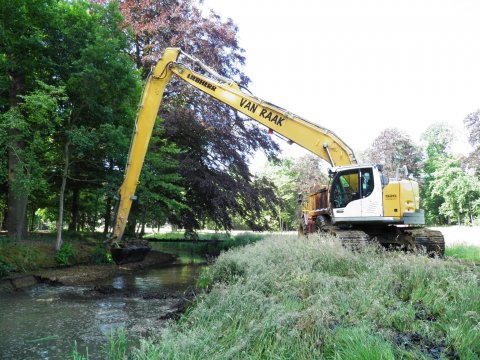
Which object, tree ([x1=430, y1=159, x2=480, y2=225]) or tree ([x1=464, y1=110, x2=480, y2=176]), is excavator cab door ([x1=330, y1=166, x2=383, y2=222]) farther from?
tree ([x1=430, y1=159, x2=480, y2=225])

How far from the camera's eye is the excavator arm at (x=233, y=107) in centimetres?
1086

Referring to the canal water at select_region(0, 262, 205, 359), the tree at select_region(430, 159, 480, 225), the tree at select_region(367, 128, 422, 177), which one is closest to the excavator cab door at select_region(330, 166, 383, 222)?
the canal water at select_region(0, 262, 205, 359)

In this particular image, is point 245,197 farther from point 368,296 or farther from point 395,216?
point 368,296

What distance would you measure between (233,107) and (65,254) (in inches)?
261

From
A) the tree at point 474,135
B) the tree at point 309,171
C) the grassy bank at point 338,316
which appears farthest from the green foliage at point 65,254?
the tree at point 474,135

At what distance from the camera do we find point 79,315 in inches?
275

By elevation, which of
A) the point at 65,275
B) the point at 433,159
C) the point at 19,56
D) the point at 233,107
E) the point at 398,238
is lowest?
the point at 65,275

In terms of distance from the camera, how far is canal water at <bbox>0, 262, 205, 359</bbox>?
5.27 metres

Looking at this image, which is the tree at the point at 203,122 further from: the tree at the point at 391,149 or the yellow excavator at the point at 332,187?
the tree at the point at 391,149

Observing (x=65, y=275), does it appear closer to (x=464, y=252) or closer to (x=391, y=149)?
(x=464, y=252)

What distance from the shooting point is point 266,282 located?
618 cm

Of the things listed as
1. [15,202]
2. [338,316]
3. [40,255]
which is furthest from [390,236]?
[15,202]

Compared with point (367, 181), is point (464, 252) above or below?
below

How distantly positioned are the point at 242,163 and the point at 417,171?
34.3m
